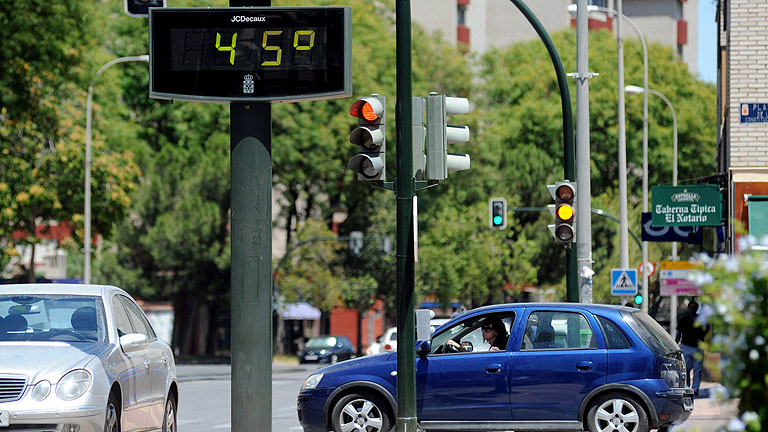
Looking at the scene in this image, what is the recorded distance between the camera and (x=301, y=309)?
8138 centimetres

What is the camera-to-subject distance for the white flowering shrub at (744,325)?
568 centimetres

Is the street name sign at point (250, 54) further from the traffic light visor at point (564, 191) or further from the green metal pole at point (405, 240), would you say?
the traffic light visor at point (564, 191)

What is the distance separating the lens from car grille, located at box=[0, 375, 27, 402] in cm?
1031

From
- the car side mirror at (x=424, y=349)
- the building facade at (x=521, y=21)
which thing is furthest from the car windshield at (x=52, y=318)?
the building facade at (x=521, y=21)

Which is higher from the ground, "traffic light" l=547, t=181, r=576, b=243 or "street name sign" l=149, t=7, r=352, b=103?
"street name sign" l=149, t=7, r=352, b=103

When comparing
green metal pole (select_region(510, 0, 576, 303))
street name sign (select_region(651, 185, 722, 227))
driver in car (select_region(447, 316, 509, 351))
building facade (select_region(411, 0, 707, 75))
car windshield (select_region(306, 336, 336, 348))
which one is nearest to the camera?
driver in car (select_region(447, 316, 509, 351))

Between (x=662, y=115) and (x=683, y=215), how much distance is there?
37.7 m

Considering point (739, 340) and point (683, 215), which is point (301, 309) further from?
point (739, 340)

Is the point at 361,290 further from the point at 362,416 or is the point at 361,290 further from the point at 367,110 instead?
the point at 367,110

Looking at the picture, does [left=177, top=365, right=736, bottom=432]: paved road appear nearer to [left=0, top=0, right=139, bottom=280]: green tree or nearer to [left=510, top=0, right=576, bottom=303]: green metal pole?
[left=510, top=0, right=576, bottom=303]: green metal pole

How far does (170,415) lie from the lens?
13398mm

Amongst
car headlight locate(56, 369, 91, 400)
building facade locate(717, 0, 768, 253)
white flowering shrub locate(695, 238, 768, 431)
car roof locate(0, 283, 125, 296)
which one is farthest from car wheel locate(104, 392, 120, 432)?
building facade locate(717, 0, 768, 253)

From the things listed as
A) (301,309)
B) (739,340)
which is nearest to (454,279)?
(301,309)

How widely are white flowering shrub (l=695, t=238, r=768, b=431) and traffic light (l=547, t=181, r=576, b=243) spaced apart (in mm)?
14685
